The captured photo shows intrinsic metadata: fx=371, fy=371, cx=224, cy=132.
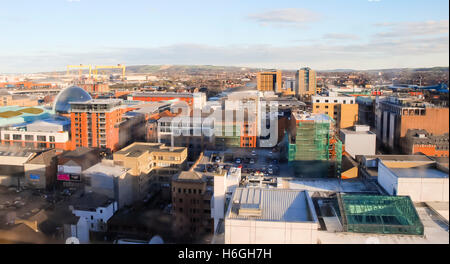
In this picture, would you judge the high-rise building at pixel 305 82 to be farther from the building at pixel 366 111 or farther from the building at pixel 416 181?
the building at pixel 416 181

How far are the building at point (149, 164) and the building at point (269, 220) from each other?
13.6 feet

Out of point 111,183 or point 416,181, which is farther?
point 111,183

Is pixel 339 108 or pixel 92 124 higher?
pixel 339 108

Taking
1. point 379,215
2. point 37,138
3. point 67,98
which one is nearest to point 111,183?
point 37,138

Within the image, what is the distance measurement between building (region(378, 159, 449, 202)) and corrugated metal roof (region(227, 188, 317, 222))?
0.87 metres

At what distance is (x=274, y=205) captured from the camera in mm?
2920

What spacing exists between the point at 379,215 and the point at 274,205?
0.93 metres

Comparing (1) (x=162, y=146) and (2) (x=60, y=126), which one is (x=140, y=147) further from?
(2) (x=60, y=126)

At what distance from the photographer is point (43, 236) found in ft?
15.9

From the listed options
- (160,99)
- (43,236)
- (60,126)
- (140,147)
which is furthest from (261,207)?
(160,99)

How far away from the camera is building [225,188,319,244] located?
249 cm

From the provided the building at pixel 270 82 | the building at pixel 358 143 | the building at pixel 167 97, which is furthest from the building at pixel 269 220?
the building at pixel 270 82

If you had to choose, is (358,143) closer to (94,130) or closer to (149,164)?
(149,164)

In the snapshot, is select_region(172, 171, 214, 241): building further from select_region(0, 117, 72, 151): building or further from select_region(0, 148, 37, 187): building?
select_region(0, 117, 72, 151): building
